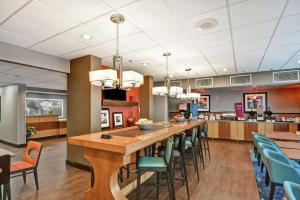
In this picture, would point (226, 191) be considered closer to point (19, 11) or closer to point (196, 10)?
point (196, 10)

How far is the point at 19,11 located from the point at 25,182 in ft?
9.86

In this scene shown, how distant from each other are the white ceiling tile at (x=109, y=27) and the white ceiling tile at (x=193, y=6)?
2.33ft

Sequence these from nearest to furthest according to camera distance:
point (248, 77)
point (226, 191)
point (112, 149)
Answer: point (112, 149) → point (226, 191) → point (248, 77)

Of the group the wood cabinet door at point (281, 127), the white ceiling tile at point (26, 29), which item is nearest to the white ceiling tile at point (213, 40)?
the white ceiling tile at point (26, 29)

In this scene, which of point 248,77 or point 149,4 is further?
point 248,77

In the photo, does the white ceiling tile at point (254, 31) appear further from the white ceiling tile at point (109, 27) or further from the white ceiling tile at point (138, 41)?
the white ceiling tile at point (109, 27)

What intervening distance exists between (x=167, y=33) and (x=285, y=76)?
4.93 metres

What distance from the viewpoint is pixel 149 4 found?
6.86ft

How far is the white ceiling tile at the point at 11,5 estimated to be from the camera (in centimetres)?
201

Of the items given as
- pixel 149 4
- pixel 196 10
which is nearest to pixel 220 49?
pixel 196 10

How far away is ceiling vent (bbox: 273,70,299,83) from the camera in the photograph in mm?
5457

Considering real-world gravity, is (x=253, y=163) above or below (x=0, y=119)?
below

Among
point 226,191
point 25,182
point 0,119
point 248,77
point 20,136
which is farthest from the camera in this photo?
point 0,119

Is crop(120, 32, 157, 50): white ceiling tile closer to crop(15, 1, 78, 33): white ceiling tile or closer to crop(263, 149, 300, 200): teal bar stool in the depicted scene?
crop(15, 1, 78, 33): white ceiling tile
